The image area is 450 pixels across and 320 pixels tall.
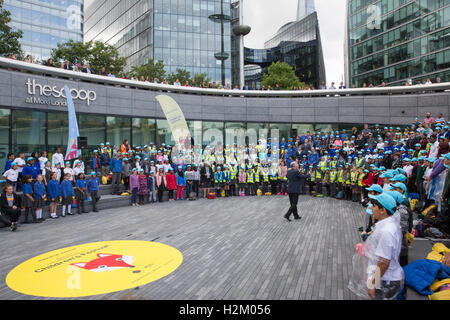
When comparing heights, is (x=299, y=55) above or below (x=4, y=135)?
above

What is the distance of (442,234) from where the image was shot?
274 inches

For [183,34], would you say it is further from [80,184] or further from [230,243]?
[230,243]

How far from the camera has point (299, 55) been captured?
253 ft

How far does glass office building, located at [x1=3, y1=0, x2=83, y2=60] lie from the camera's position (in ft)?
213

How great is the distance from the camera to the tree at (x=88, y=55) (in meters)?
34.4

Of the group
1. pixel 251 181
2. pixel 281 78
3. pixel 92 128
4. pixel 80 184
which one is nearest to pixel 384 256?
pixel 80 184

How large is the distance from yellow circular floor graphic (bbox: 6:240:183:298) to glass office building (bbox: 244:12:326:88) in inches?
Result: 2827

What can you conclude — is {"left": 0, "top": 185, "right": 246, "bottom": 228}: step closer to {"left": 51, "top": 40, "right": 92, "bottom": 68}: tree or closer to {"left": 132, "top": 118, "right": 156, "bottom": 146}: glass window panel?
{"left": 132, "top": 118, "right": 156, "bottom": 146}: glass window panel

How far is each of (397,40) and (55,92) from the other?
51.7m

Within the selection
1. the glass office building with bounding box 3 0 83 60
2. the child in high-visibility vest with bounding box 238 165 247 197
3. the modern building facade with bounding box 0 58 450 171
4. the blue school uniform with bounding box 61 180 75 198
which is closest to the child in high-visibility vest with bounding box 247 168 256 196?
the child in high-visibility vest with bounding box 238 165 247 197

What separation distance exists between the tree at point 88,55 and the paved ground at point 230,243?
90.3 feet

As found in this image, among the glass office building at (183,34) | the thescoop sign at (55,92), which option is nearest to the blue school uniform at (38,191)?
the thescoop sign at (55,92)

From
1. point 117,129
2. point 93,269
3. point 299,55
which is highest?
point 299,55
